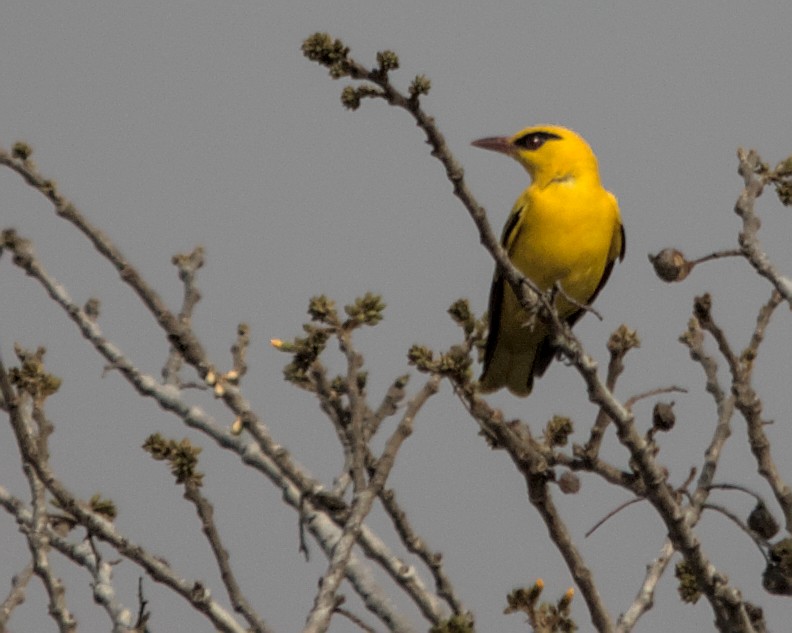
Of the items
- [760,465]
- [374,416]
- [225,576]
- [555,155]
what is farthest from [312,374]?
[555,155]

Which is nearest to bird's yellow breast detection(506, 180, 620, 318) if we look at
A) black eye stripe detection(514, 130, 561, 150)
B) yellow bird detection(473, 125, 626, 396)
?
yellow bird detection(473, 125, 626, 396)

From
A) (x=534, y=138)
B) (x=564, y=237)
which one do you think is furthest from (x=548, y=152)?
(x=564, y=237)

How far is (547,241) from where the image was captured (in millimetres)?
6375

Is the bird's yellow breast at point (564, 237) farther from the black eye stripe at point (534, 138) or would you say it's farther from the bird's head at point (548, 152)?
the black eye stripe at point (534, 138)

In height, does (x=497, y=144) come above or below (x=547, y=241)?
above

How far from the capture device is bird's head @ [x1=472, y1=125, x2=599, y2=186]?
6.87 metres

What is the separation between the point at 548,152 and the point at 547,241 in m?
0.81

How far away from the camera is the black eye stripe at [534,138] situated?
709cm

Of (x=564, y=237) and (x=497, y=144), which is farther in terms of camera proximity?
(x=497, y=144)

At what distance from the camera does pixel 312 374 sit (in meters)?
3.21

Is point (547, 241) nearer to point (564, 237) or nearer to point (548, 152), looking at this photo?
point (564, 237)

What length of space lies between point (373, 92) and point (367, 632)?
4.27 feet

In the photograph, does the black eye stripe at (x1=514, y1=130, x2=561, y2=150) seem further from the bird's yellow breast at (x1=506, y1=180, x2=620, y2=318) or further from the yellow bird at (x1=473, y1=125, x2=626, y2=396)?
the bird's yellow breast at (x1=506, y1=180, x2=620, y2=318)

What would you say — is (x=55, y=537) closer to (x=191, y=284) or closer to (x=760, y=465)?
(x=191, y=284)
